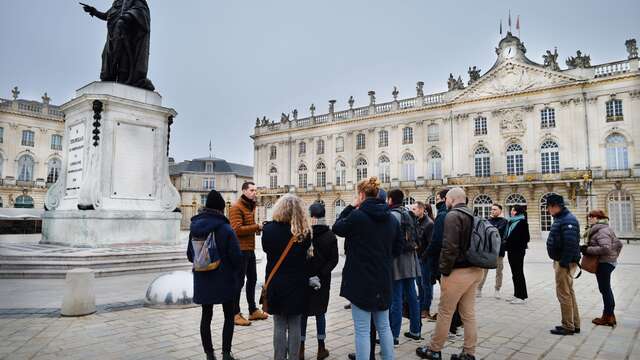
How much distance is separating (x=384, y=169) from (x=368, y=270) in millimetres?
38205

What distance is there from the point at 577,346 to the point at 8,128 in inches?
1955

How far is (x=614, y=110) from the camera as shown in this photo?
30562mm

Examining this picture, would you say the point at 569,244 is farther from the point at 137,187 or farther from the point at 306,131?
the point at 306,131

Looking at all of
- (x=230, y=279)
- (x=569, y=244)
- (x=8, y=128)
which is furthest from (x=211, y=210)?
(x=8, y=128)

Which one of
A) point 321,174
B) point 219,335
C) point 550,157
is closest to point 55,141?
point 321,174

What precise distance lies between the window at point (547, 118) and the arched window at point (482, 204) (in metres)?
7.00

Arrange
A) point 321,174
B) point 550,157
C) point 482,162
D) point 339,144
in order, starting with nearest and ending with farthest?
point 550,157 < point 482,162 < point 339,144 < point 321,174

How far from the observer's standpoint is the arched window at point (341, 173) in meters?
43.6

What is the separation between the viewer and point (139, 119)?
10398 mm

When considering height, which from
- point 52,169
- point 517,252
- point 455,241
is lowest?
point 517,252

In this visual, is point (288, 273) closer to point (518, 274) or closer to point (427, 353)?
point (427, 353)

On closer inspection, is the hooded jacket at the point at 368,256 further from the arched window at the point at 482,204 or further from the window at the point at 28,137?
the window at the point at 28,137

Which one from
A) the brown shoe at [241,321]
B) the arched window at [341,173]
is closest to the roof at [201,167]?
the arched window at [341,173]

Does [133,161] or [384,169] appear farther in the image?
[384,169]
